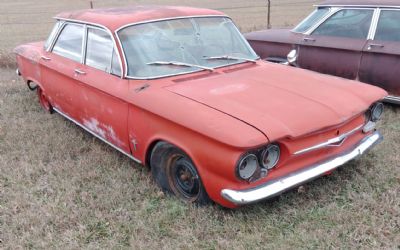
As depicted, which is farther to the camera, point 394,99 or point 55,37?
point 394,99

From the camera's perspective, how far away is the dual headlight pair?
2.78 metres

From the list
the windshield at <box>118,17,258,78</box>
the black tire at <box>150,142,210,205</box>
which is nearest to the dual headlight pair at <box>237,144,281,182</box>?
the black tire at <box>150,142,210,205</box>

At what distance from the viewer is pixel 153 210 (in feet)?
10.9

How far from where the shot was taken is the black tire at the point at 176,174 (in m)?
3.17

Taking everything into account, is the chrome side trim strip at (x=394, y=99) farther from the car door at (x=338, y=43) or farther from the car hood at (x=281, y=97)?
the car hood at (x=281, y=97)

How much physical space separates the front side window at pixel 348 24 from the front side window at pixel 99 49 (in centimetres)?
317

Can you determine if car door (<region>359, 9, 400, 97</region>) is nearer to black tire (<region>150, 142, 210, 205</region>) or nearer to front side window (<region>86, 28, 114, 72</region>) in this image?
black tire (<region>150, 142, 210, 205</region>)

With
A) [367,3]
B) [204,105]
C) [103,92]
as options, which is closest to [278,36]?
[367,3]

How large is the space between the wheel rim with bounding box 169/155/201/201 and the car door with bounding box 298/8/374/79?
3080 millimetres

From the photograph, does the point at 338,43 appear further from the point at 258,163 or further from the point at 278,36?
the point at 258,163

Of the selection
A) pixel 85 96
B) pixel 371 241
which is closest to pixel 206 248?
pixel 371 241

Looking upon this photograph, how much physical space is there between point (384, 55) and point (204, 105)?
308 centimetres

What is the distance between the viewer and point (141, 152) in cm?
356

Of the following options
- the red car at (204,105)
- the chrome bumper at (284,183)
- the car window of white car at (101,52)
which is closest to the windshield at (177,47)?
the red car at (204,105)
